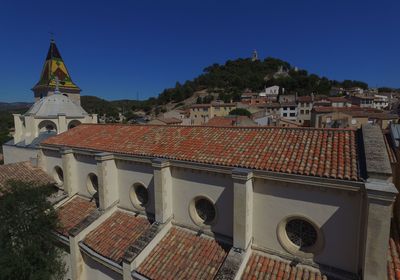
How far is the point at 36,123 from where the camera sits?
2130 cm

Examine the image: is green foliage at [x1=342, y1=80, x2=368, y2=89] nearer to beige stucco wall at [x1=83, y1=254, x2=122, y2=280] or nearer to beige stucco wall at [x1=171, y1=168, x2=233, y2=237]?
beige stucco wall at [x1=171, y1=168, x2=233, y2=237]

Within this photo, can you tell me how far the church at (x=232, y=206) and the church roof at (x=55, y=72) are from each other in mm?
16027

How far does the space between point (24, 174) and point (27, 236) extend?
24.6 feet

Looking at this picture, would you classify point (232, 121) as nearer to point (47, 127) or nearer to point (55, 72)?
point (55, 72)

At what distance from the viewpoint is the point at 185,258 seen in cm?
954

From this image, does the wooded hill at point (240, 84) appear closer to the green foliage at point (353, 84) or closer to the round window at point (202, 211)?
the green foliage at point (353, 84)

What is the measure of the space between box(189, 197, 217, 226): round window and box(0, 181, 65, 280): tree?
7.31m

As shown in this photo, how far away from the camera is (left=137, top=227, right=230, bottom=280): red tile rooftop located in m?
8.92

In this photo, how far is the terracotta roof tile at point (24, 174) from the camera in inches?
637

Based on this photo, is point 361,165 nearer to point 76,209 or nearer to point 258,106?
point 76,209

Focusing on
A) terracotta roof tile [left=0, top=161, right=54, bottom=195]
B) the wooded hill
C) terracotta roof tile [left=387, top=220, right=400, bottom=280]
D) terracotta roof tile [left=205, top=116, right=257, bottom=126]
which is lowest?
terracotta roof tile [left=387, top=220, right=400, bottom=280]

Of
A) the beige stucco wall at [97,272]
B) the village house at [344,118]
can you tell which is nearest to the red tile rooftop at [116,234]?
the beige stucco wall at [97,272]

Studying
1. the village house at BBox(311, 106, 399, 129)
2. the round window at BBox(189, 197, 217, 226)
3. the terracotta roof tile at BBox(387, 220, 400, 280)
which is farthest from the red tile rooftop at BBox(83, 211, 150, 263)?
the village house at BBox(311, 106, 399, 129)

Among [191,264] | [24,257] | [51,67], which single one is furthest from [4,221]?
[51,67]
